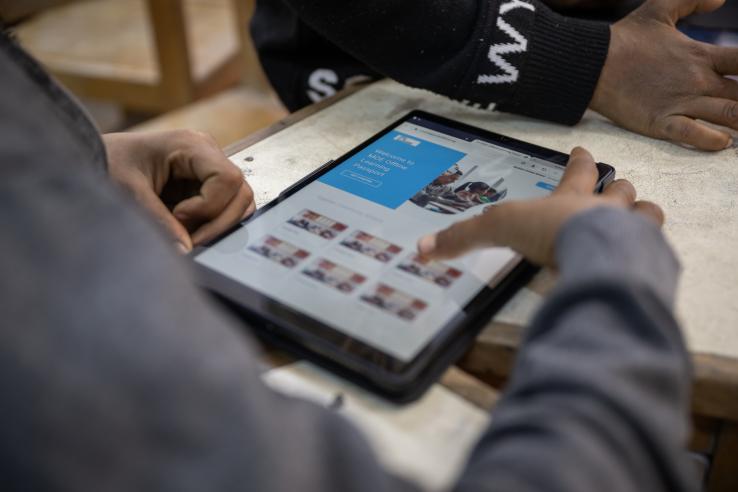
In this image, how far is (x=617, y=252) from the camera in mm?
387

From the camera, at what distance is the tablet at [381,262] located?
443 millimetres

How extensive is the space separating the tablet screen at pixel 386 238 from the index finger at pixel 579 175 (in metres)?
0.02

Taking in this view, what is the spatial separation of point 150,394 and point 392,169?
369 mm

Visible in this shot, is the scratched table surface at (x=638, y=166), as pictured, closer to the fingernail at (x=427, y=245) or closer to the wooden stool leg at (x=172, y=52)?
the fingernail at (x=427, y=245)

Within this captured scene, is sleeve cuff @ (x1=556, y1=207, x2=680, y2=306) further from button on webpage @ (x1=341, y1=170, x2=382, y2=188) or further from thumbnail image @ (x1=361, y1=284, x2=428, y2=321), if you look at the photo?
button on webpage @ (x1=341, y1=170, x2=382, y2=188)

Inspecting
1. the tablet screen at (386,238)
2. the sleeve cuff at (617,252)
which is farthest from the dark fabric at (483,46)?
the sleeve cuff at (617,252)

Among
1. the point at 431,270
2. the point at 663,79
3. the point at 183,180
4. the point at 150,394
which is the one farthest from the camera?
the point at 663,79

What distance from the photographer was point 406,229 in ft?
1.75

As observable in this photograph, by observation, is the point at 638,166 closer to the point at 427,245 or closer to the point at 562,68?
the point at 562,68

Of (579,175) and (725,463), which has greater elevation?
(579,175)

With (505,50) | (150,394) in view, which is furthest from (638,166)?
(150,394)

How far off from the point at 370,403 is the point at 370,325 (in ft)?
0.16

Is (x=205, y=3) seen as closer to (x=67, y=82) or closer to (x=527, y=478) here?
(x=67, y=82)

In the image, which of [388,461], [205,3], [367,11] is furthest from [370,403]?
[205,3]
